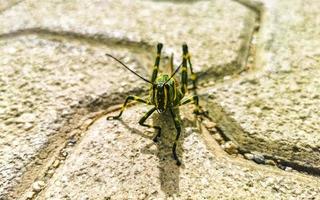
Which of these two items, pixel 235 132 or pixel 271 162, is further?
pixel 235 132

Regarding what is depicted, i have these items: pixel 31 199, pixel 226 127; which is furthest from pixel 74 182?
pixel 226 127

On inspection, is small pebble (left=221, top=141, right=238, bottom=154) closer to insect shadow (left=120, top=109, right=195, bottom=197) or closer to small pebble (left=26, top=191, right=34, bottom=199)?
insect shadow (left=120, top=109, right=195, bottom=197)

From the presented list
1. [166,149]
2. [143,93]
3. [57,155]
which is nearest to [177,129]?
[166,149]

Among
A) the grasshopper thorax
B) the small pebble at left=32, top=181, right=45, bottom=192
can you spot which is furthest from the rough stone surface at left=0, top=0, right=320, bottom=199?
the grasshopper thorax

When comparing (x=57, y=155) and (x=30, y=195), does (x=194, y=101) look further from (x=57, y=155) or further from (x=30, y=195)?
(x=30, y=195)

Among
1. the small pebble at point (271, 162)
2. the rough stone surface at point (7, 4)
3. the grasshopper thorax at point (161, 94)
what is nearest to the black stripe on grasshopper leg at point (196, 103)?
the grasshopper thorax at point (161, 94)

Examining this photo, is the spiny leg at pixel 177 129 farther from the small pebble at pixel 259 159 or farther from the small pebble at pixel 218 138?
the small pebble at pixel 259 159
